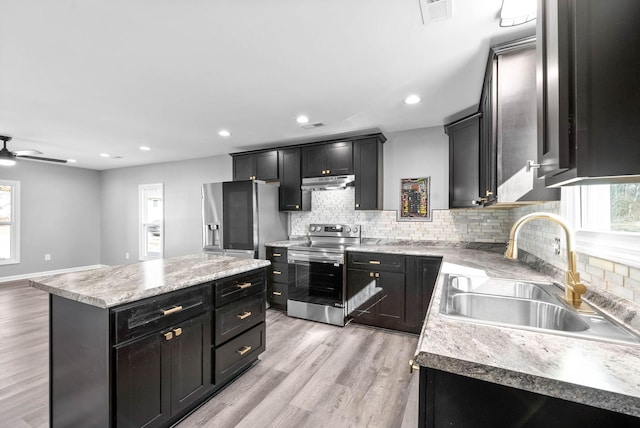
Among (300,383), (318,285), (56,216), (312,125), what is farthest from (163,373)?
(56,216)

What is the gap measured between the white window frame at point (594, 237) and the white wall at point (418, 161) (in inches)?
77.3

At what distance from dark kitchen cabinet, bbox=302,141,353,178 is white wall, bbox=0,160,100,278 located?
19.7ft

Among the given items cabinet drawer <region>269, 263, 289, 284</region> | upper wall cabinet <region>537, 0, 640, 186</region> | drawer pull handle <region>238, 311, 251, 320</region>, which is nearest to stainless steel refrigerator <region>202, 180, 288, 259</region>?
cabinet drawer <region>269, 263, 289, 284</region>

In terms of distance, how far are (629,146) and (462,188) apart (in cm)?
252

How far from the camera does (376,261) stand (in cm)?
316

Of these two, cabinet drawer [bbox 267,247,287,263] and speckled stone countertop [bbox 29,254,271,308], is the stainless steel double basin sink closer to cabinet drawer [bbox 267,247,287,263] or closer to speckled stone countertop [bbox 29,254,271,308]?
speckled stone countertop [bbox 29,254,271,308]

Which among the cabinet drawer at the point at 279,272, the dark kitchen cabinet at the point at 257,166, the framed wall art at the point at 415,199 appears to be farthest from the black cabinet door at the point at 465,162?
the dark kitchen cabinet at the point at 257,166

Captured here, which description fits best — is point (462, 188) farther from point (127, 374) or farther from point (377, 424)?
point (127, 374)

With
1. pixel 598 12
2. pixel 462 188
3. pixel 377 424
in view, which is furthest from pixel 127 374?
pixel 462 188

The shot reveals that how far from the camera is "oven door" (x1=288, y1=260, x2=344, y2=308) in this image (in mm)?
3320

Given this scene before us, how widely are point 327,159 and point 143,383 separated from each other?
10.2 feet

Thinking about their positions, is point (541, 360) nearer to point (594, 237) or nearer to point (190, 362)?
point (594, 237)

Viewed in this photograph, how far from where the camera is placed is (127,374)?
4.60 feet

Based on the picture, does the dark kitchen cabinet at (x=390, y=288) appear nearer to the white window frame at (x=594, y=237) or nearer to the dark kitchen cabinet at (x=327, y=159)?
the dark kitchen cabinet at (x=327, y=159)
